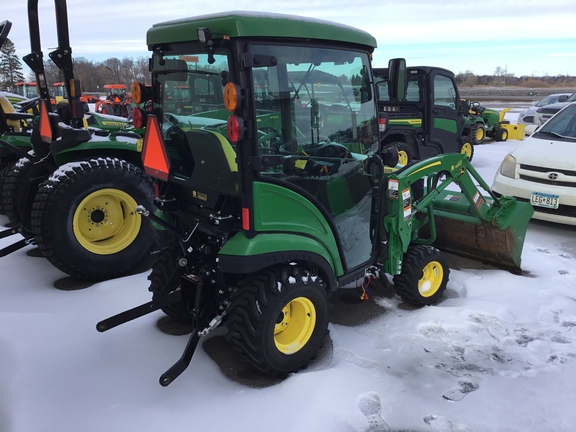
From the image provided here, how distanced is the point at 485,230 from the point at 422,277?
1.08 m

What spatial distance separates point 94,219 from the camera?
15.3 ft

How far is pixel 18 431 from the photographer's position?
2.55m

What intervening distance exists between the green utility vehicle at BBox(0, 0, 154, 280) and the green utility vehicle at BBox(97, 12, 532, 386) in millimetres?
1200

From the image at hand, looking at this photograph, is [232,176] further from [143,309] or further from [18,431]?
[18,431]

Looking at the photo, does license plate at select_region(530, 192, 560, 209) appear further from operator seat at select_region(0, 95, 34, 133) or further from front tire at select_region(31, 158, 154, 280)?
operator seat at select_region(0, 95, 34, 133)

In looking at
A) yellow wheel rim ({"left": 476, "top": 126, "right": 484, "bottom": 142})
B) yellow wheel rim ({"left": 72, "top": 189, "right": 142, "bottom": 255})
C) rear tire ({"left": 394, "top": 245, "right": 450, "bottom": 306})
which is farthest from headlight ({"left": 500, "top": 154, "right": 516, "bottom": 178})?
yellow wheel rim ({"left": 476, "top": 126, "right": 484, "bottom": 142})

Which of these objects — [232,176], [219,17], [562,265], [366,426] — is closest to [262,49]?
[219,17]

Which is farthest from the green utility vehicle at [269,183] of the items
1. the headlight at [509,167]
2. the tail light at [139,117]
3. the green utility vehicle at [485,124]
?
the green utility vehicle at [485,124]

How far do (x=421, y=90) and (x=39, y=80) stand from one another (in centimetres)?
653

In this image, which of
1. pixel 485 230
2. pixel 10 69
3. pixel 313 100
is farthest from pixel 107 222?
pixel 10 69

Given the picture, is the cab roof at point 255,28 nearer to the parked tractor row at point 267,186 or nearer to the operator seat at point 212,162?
the parked tractor row at point 267,186

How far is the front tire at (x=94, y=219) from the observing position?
4301 mm

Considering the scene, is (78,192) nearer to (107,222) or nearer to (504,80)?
(107,222)

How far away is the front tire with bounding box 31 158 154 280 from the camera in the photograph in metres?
4.30
